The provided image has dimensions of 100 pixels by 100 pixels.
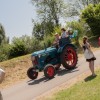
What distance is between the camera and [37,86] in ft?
44.7

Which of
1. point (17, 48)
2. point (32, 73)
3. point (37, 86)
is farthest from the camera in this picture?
point (17, 48)

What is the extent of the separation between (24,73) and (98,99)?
937 cm

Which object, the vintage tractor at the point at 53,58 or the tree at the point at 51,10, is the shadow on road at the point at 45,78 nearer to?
the vintage tractor at the point at 53,58

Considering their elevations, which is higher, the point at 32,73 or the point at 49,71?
the point at 49,71

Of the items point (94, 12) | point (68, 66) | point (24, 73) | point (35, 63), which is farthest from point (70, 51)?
point (94, 12)

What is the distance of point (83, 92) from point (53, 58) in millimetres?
5567

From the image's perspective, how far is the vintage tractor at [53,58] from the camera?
50.4 feet

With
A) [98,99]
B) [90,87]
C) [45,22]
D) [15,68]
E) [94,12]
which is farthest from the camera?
[45,22]

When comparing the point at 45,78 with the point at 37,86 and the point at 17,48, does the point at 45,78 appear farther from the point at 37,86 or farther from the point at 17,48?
the point at 17,48

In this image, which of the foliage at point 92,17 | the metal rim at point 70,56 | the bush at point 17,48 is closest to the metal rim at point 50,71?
the metal rim at point 70,56

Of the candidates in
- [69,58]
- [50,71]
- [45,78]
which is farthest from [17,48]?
[50,71]

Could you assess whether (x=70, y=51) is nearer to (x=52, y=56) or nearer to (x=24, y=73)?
(x=52, y=56)

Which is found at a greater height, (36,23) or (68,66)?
(36,23)

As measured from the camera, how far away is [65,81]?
1333cm
